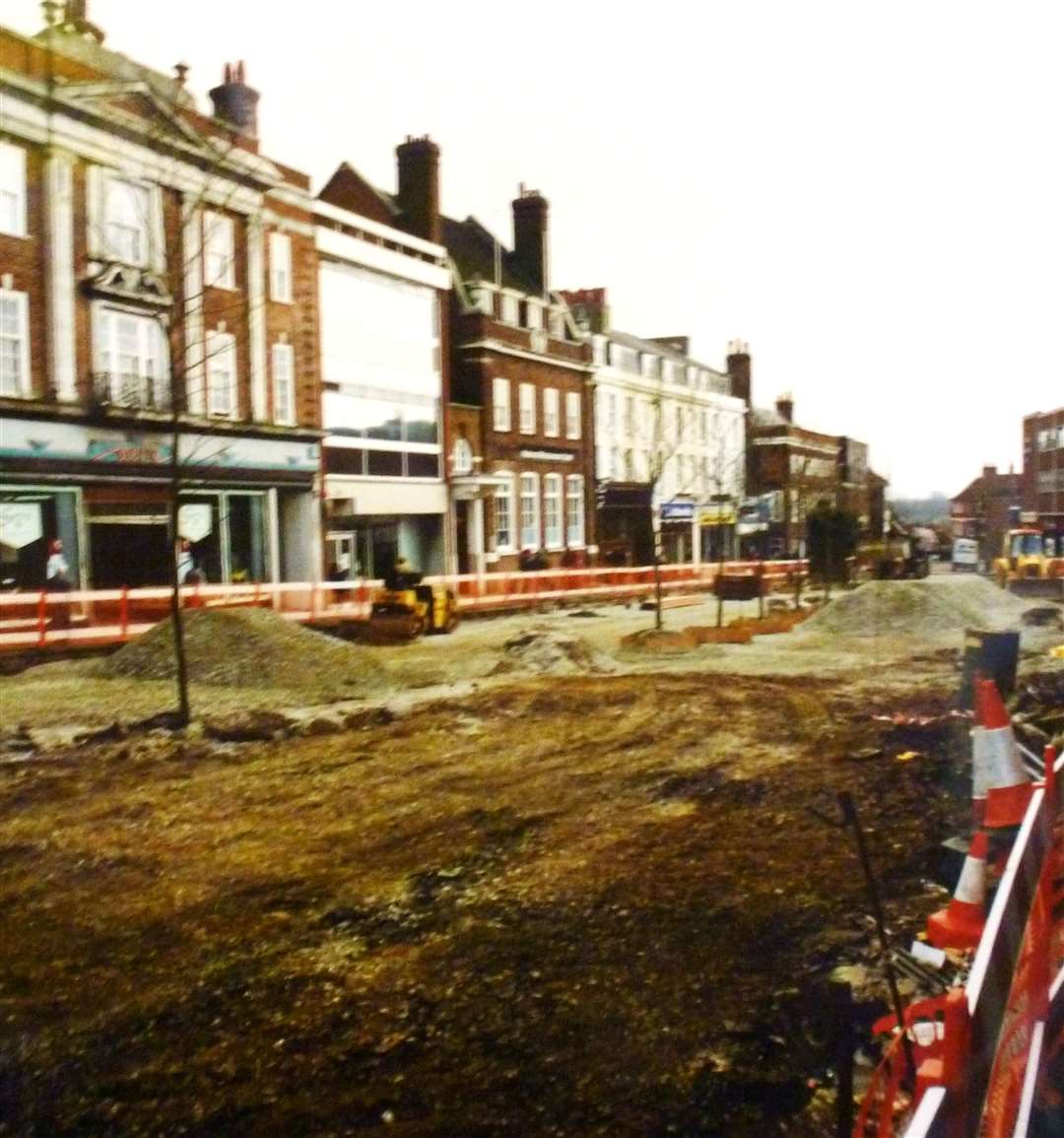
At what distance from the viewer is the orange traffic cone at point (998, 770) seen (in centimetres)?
394

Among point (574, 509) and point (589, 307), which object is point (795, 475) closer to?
point (574, 509)

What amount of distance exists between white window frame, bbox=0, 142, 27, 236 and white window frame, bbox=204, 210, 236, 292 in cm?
65

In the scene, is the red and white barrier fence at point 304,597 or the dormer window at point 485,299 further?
the dormer window at point 485,299

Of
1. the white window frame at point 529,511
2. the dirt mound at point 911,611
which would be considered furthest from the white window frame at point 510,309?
the dirt mound at point 911,611

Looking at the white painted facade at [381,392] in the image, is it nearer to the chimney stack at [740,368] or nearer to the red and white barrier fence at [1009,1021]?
the chimney stack at [740,368]

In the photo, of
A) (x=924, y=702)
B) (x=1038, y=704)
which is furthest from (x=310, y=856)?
(x=1038, y=704)

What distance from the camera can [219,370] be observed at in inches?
187

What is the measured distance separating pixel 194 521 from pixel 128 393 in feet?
2.21

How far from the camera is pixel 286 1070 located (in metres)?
2.72

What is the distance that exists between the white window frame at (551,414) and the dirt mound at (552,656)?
5.01 ft

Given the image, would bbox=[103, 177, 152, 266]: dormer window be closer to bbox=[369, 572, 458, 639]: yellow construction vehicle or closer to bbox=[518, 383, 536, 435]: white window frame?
bbox=[518, 383, 536, 435]: white window frame

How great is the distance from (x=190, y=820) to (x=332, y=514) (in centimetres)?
230

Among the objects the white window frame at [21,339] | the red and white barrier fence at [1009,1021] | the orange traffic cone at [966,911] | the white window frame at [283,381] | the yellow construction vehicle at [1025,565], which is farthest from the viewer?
the yellow construction vehicle at [1025,565]

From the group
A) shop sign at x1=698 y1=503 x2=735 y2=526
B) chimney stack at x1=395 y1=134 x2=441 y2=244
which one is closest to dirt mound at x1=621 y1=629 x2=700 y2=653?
shop sign at x1=698 y1=503 x2=735 y2=526
